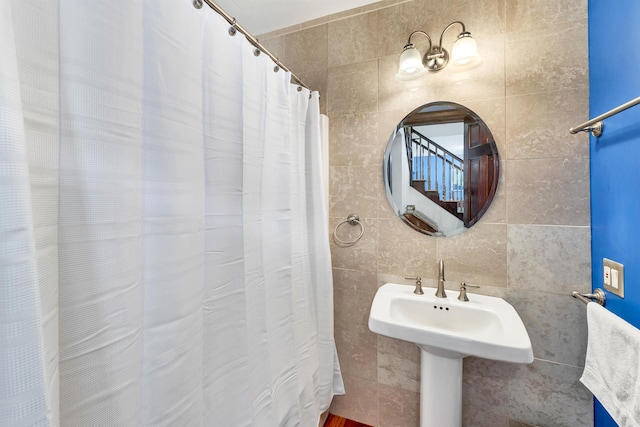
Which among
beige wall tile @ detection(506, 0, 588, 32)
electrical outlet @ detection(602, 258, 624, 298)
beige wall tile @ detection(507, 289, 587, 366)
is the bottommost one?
beige wall tile @ detection(507, 289, 587, 366)

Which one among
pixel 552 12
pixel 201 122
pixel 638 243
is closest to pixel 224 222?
pixel 201 122

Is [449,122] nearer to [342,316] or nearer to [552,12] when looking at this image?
[552,12]

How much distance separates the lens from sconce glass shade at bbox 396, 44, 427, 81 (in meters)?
1.36

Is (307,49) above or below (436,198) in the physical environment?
above

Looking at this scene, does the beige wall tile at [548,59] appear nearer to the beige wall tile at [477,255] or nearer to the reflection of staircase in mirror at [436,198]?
the reflection of staircase in mirror at [436,198]

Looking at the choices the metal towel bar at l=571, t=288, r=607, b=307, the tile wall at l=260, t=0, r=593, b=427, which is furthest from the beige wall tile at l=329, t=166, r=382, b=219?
the metal towel bar at l=571, t=288, r=607, b=307

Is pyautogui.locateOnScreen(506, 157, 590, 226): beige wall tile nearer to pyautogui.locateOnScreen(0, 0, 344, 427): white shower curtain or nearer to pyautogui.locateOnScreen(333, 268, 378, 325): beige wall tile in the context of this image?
pyautogui.locateOnScreen(333, 268, 378, 325): beige wall tile

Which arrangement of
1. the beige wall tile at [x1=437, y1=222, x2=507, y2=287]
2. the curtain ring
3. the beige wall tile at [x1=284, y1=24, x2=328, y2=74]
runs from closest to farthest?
1. the curtain ring
2. the beige wall tile at [x1=437, y1=222, x2=507, y2=287]
3. the beige wall tile at [x1=284, y1=24, x2=328, y2=74]

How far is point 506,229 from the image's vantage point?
1.32 m

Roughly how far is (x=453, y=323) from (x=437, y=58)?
1.33 m

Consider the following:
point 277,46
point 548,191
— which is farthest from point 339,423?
point 277,46

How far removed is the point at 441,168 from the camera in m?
1.46

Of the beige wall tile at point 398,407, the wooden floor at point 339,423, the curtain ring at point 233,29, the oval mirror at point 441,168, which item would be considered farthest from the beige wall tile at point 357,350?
the curtain ring at point 233,29

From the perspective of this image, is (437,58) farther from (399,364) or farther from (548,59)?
(399,364)
